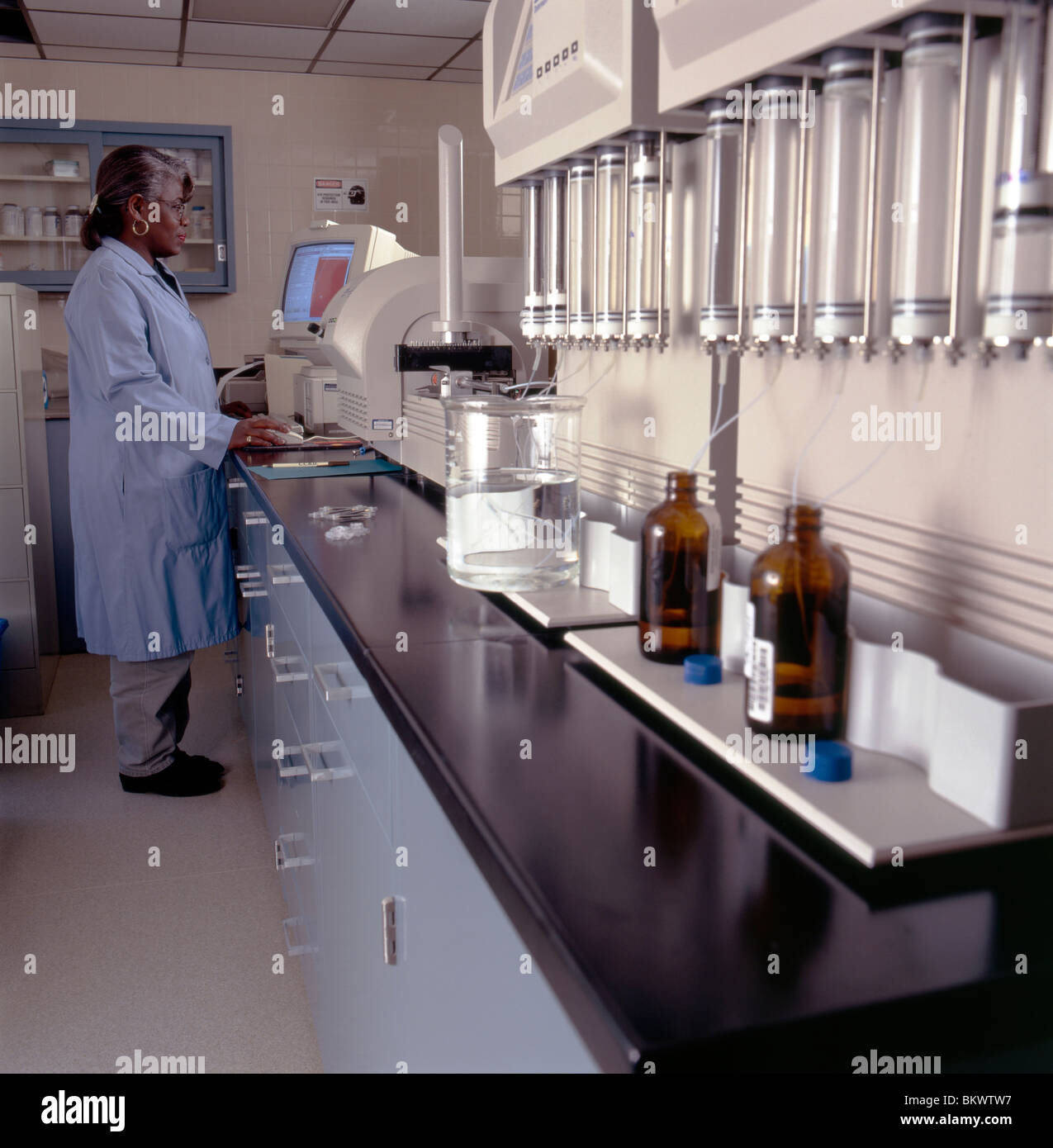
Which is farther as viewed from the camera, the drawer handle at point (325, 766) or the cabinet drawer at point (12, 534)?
the cabinet drawer at point (12, 534)

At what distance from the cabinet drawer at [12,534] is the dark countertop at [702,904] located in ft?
9.62

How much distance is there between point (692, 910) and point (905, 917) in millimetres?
133

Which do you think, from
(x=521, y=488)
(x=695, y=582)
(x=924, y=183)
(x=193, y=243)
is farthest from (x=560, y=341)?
(x=193, y=243)

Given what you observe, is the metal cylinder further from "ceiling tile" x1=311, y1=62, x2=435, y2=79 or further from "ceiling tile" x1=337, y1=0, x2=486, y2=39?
"ceiling tile" x1=311, y1=62, x2=435, y2=79

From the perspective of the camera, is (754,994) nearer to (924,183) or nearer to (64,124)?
(924,183)

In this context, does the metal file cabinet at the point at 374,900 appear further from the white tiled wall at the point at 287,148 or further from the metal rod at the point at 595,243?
the white tiled wall at the point at 287,148

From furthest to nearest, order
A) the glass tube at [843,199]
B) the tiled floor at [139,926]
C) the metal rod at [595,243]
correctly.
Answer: the tiled floor at [139,926], the metal rod at [595,243], the glass tube at [843,199]

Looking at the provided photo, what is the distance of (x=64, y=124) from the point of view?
4.91 meters

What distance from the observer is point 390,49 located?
504 cm

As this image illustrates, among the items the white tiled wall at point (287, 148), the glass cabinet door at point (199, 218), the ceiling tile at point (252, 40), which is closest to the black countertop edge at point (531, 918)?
the ceiling tile at point (252, 40)

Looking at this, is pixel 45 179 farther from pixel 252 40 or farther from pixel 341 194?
pixel 341 194

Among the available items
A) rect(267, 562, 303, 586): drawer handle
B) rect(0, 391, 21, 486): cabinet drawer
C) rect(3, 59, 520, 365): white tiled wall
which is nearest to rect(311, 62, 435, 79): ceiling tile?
rect(3, 59, 520, 365): white tiled wall

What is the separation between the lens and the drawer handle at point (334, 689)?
4.33ft

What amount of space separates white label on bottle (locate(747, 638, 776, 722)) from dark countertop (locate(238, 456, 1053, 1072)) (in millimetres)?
58
